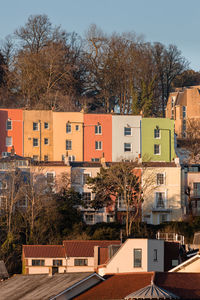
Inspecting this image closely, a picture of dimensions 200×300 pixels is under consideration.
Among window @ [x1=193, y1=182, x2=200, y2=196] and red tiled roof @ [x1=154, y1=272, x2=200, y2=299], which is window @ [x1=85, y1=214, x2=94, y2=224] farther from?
red tiled roof @ [x1=154, y1=272, x2=200, y2=299]

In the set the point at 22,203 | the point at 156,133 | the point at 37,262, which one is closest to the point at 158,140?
the point at 156,133

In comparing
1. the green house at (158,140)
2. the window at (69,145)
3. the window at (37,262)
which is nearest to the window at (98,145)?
the window at (69,145)

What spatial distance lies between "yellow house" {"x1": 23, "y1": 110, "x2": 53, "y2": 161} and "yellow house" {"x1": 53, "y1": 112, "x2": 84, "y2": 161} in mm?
503

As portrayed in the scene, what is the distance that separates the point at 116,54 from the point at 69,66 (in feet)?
27.1

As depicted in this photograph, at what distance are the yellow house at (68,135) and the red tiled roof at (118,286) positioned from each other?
4558 cm

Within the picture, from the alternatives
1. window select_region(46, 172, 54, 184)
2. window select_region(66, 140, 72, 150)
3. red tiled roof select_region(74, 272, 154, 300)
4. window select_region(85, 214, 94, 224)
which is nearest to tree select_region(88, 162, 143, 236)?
window select_region(85, 214, 94, 224)

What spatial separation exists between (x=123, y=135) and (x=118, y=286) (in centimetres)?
4711

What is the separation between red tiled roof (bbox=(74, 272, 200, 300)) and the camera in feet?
118

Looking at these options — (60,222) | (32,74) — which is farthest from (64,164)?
(32,74)

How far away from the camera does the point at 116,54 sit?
10288cm

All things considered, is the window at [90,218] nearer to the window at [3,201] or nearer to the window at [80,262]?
the window at [3,201]

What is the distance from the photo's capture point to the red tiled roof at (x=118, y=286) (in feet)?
120

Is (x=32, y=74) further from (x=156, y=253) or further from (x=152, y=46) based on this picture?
(x=156, y=253)

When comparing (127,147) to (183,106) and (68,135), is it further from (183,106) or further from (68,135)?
(183,106)
